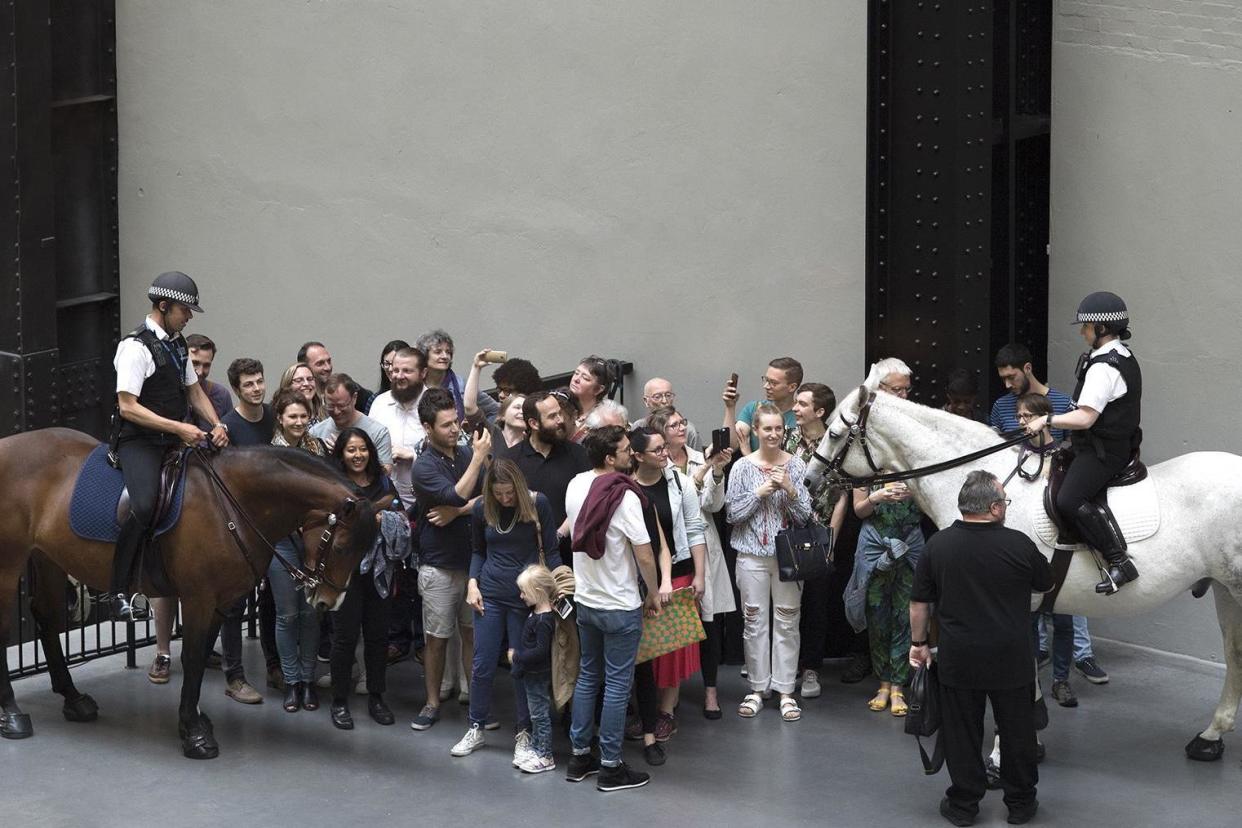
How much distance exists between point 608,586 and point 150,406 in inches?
105

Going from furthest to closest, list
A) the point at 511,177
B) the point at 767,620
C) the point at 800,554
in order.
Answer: the point at 511,177 → the point at 767,620 → the point at 800,554

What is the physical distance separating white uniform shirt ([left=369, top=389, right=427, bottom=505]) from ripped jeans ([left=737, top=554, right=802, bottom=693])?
2.06m

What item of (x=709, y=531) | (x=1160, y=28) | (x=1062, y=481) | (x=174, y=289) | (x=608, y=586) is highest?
(x=1160, y=28)

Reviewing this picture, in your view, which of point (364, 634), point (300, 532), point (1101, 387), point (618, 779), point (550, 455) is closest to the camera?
point (1101, 387)

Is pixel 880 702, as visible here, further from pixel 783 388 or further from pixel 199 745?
pixel 199 745

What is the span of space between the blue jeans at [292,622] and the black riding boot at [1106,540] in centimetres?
418

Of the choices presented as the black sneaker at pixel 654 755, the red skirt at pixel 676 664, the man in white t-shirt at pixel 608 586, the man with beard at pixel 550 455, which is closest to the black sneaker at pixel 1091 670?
the red skirt at pixel 676 664

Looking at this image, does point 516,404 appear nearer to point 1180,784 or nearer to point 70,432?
point 70,432

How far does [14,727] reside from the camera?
9.53 m

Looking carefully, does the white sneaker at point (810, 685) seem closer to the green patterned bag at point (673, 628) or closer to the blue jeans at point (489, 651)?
the green patterned bag at point (673, 628)

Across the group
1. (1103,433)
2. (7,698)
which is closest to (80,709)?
(7,698)

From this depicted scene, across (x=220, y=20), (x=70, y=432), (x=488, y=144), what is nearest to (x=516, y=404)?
(x=70, y=432)

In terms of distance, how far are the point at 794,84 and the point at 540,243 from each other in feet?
7.71

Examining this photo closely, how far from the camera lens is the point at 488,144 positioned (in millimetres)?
12969
